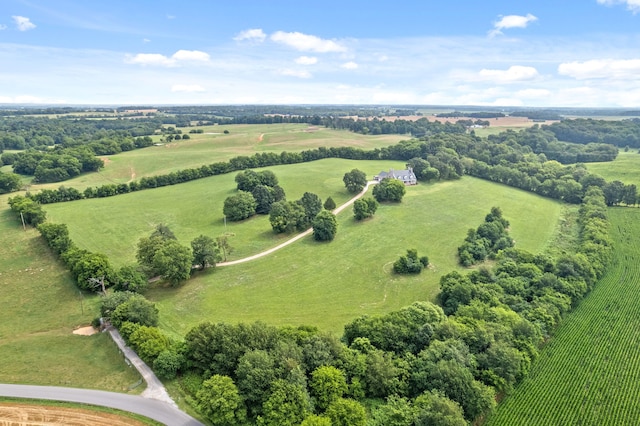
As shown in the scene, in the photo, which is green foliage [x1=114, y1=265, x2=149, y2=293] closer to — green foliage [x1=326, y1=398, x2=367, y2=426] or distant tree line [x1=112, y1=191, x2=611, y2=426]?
distant tree line [x1=112, y1=191, x2=611, y2=426]

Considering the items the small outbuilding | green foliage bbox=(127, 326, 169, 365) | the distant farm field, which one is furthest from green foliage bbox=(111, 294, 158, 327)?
the small outbuilding

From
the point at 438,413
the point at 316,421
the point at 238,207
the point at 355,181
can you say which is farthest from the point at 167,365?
the point at 355,181

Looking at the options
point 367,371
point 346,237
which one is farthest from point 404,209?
point 367,371

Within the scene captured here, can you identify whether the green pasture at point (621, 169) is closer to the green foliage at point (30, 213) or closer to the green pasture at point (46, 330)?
the green pasture at point (46, 330)

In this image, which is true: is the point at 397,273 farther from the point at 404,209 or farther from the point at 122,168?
the point at 122,168

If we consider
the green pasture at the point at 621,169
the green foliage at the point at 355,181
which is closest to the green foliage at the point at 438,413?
the green foliage at the point at 355,181

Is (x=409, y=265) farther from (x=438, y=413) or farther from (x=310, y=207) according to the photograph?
(x=438, y=413)
